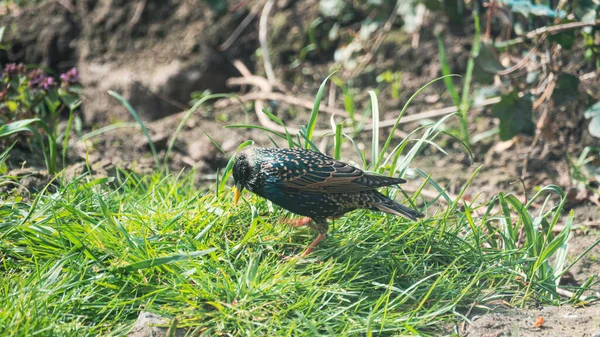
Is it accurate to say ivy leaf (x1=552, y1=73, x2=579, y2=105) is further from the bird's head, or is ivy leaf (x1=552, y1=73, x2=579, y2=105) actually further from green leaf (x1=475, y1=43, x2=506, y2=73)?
the bird's head

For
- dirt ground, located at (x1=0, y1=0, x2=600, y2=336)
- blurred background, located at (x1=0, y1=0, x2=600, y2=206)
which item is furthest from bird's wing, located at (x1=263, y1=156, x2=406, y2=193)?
dirt ground, located at (x1=0, y1=0, x2=600, y2=336)

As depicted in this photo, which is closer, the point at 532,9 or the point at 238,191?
the point at 238,191

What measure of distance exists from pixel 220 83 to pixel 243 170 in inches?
141

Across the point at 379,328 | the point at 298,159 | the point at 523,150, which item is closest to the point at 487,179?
the point at 523,150

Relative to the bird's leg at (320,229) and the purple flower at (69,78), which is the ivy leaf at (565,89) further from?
the purple flower at (69,78)

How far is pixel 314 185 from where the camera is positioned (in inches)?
148

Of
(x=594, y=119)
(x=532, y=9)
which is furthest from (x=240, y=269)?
(x=532, y=9)

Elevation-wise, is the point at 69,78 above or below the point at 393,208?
above

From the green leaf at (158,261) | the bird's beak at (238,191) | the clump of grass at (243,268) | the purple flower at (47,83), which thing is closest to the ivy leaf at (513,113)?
the clump of grass at (243,268)

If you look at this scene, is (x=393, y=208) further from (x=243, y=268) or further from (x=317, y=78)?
(x=317, y=78)

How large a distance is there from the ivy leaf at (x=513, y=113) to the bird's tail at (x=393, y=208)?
1.86m

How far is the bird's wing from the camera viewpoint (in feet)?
12.2

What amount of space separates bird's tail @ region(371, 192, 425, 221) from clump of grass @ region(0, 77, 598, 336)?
11cm

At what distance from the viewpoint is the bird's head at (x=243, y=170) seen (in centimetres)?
380
